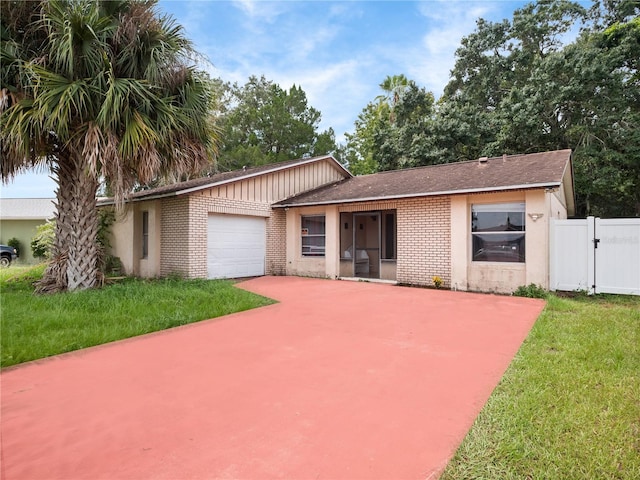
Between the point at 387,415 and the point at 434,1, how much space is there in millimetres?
10997

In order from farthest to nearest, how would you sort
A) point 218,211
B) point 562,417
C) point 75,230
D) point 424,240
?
point 218,211
point 424,240
point 75,230
point 562,417

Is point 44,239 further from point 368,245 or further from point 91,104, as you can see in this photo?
point 368,245

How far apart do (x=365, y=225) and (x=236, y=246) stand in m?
4.99

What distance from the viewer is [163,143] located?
7922mm

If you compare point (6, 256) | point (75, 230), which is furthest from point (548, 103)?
point (6, 256)

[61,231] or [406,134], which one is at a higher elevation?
[406,134]

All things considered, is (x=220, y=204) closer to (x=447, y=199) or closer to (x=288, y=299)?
(x=288, y=299)

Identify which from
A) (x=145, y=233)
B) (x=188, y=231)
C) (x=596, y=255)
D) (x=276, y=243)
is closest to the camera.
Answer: (x=596, y=255)

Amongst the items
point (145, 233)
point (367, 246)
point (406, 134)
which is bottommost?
point (367, 246)

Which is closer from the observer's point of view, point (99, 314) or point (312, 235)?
point (99, 314)

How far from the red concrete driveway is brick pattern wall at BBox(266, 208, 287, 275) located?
7.56 metres

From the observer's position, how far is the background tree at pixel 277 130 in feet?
89.3

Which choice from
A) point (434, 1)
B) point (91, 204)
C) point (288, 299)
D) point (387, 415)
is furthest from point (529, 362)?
point (434, 1)

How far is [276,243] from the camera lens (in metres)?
13.5
